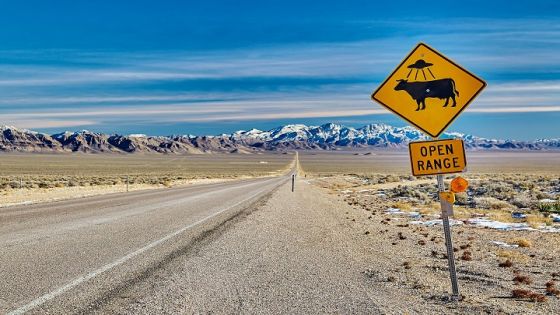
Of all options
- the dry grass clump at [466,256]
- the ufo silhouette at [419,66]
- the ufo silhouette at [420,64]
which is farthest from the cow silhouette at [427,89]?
the dry grass clump at [466,256]

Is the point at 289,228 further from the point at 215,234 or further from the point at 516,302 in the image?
the point at 516,302

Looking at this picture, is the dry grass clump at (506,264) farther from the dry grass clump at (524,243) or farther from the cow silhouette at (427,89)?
the cow silhouette at (427,89)

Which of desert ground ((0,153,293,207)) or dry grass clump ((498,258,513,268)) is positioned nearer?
dry grass clump ((498,258,513,268))

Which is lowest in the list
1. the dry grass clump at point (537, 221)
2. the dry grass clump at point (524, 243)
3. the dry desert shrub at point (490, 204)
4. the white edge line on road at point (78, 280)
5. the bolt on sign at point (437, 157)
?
the dry desert shrub at point (490, 204)

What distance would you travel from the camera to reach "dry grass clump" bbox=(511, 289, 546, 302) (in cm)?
657

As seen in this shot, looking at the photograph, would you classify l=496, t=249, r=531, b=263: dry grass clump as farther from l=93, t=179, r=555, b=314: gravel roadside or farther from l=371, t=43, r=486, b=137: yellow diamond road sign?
l=371, t=43, r=486, b=137: yellow diamond road sign

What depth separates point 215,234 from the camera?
483 inches

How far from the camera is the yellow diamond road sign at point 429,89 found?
241 inches

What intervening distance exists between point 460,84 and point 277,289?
3544mm

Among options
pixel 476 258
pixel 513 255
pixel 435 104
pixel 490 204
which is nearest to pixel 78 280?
pixel 435 104

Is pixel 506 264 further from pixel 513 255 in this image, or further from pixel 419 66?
pixel 419 66

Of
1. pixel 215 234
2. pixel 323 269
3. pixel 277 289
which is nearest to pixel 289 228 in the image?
pixel 215 234

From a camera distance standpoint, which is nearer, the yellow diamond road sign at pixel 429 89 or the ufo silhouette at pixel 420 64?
the yellow diamond road sign at pixel 429 89

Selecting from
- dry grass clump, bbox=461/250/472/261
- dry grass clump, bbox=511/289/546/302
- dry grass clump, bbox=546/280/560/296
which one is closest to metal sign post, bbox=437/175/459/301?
dry grass clump, bbox=511/289/546/302
